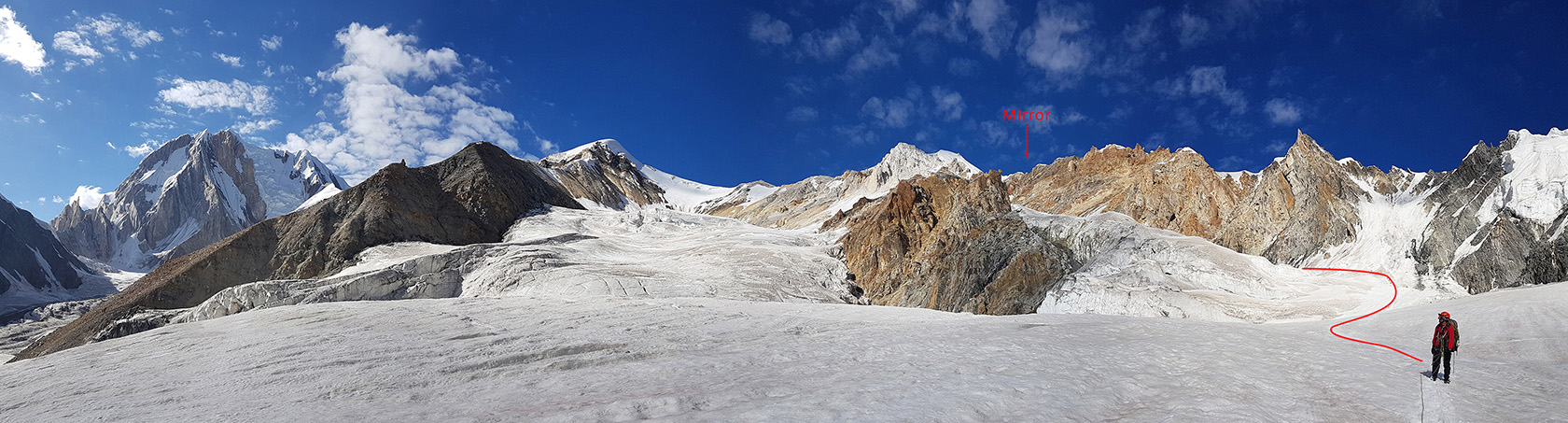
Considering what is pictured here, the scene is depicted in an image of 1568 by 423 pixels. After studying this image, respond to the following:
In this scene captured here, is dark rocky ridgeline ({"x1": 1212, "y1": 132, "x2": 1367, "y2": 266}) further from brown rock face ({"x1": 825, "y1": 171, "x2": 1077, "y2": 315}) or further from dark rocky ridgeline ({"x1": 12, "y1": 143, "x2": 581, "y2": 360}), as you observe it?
dark rocky ridgeline ({"x1": 12, "y1": 143, "x2": 581, "y2": 360})

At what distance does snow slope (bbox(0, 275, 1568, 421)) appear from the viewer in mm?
7570

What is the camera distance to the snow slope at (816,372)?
757 centimetres

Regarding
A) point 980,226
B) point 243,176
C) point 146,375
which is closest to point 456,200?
point 980,226

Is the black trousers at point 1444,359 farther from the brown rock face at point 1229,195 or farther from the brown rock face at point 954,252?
the brown rock face at point 1229,195

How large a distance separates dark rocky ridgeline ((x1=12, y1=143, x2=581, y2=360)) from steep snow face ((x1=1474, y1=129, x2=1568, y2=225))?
184ft

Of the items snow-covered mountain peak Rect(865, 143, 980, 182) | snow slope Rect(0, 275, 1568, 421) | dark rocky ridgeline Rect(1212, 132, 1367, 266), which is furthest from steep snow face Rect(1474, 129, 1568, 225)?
snow-covered mountain peak Rect(865, 143, 980, 182)

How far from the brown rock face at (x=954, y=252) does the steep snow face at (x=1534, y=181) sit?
12.8 meters

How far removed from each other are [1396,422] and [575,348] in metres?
11.5

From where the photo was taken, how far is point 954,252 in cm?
3659

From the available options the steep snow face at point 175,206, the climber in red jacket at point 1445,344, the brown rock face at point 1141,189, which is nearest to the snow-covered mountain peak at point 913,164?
the brown rock face at point 1141,189

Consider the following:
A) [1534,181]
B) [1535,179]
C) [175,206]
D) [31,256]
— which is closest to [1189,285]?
[1534,181]

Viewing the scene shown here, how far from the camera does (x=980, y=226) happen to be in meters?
37.3

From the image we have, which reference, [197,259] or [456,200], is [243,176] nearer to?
[456,200]

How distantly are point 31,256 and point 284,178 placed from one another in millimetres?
101145
